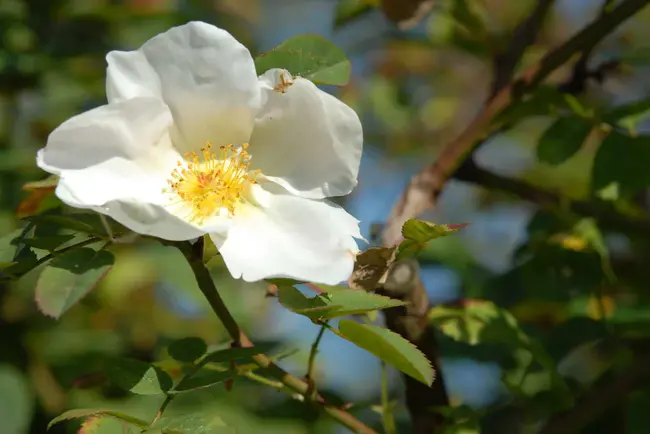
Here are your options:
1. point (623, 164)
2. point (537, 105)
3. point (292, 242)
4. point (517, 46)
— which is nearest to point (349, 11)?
point (517, 46)

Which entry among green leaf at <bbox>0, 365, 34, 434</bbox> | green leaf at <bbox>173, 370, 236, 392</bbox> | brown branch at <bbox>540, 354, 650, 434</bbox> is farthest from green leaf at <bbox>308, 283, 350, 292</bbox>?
green leaf at <bbox>0, 365, 34, 434</bbox>

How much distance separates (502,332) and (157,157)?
51cm

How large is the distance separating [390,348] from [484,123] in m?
0.59

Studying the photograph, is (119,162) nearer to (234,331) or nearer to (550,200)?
(234,331)

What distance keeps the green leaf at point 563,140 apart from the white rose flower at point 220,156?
510 mm

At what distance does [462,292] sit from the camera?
1.51 m

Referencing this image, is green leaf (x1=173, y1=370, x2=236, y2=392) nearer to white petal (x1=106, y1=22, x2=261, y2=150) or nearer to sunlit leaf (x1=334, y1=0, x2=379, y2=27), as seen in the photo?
white petal (x1=106, y1=22, x2=261, y2=150)

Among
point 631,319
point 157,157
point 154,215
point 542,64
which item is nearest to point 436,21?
point 542,64

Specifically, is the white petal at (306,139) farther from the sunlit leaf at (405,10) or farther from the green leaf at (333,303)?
the sunlit leaf at (405,10)

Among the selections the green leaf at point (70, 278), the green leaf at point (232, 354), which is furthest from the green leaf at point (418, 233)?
the green leaf at point (70, 278)

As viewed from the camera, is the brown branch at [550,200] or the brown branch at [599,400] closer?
the brown branch at [599,400]

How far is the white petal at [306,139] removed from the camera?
0.77 meters

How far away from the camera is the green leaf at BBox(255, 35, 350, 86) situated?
832 mm

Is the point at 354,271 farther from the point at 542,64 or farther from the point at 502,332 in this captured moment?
the point at 542,64
